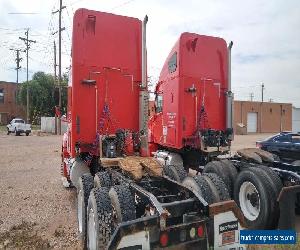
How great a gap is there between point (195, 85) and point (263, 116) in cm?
4431

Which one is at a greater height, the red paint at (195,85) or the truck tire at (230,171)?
the red paint at (195,85)

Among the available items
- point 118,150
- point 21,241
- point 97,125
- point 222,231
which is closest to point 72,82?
point 97,125

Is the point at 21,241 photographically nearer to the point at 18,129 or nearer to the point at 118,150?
the point at 118,150

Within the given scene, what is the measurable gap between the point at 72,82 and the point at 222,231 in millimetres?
4586

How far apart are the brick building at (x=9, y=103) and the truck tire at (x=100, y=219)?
65.6 meters

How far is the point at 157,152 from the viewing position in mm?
10891

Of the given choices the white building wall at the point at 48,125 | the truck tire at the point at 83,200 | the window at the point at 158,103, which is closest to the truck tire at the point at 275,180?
the truck tire at the point at 83,200

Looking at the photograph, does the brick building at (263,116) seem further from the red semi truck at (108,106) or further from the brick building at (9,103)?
the red semi truck at (108,106)

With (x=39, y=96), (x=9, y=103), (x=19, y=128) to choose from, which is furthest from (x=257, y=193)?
(x=9, y=103)

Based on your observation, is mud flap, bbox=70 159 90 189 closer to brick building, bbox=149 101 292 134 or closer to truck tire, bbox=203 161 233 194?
truck tire, bbox=203 161 233 194

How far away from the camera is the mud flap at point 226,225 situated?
3996mm

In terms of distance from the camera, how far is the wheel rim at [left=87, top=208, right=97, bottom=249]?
4352 millimetres

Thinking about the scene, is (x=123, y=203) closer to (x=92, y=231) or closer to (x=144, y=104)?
(x=92, y=231)

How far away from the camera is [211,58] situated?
9695 millimetres
